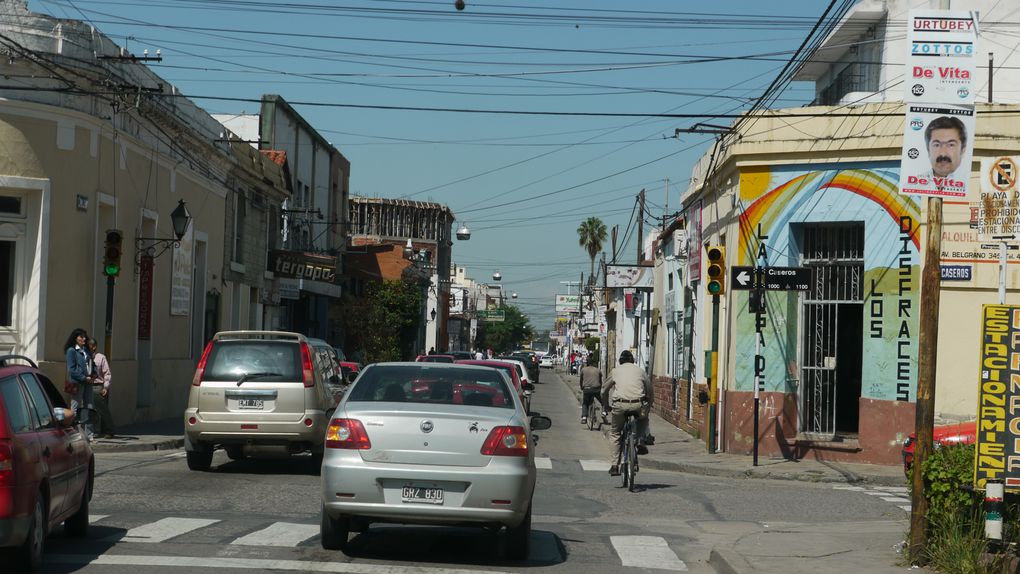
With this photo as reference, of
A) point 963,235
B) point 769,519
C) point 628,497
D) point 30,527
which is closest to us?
point 30,527

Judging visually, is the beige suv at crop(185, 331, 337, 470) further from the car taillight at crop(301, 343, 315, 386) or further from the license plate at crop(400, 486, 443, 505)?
the license plate at crop(400, 486, 443, 505)

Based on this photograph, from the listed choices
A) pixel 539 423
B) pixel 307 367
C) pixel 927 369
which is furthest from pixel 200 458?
pixel 927 369

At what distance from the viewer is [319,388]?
16.5 m

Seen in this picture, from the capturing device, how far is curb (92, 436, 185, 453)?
65.0ft

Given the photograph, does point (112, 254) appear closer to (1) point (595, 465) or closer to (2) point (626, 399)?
(1) point (595, 465)

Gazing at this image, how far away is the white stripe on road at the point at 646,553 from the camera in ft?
33.9

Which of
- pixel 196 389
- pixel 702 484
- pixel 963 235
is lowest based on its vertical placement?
pixel 702 484

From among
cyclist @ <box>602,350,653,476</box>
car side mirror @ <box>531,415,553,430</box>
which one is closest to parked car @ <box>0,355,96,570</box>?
car side mirror @ <box>531,415,553,430</box>

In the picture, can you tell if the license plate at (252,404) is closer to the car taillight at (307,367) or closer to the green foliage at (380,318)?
the car taillight at (307,367)

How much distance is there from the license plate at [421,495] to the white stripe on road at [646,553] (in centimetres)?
185

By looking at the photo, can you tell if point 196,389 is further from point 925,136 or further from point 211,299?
point 211,299

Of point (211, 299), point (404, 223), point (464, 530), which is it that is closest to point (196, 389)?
point (464, 530)

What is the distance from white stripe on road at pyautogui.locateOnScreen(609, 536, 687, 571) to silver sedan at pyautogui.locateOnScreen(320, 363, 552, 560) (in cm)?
118

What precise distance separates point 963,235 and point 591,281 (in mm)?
73467
